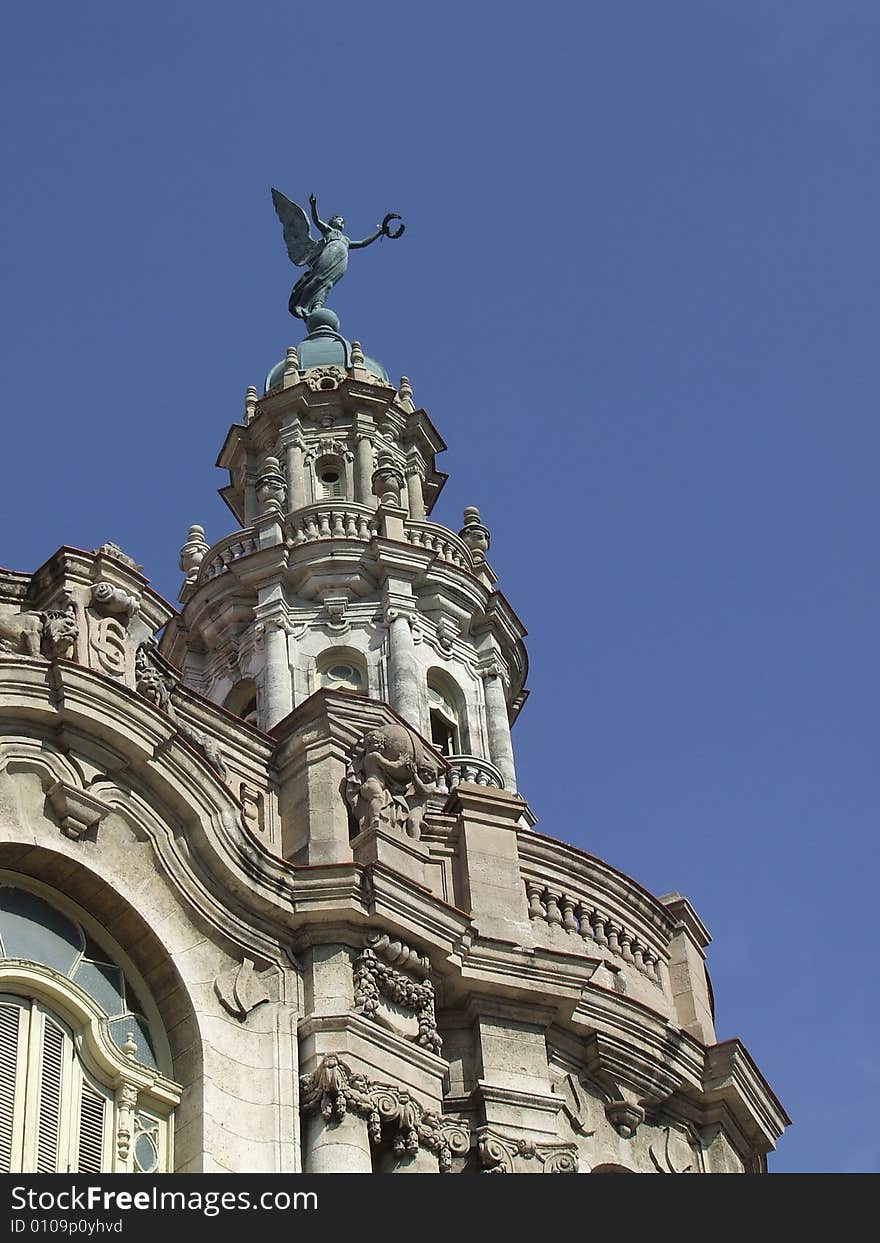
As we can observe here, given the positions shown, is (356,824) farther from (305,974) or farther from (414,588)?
(414,588)

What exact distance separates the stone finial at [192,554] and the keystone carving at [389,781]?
1371cm

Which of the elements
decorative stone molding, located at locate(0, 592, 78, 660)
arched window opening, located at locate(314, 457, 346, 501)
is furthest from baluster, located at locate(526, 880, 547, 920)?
arched window opening, located at locate(314, 457, 346, 501)

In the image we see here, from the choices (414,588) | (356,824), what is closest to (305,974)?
(356,824)

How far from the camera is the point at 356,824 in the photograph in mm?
21094

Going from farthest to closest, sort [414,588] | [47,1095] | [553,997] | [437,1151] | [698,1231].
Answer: [414,588] → [553,997] → [437,1151] → [47,1095] → [698,1231]

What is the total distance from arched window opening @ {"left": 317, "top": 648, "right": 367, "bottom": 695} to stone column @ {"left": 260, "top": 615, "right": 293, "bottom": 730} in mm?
544

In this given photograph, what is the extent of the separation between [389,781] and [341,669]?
10995mm

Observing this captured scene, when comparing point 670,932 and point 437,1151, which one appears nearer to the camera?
point 437,1151

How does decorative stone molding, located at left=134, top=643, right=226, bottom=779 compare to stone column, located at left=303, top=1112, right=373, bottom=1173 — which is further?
decorative stone molding, located at left=134, top=643, right=226, bottom=779

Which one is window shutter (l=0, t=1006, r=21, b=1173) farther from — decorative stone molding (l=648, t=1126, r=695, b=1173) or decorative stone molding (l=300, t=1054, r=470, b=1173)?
decorative stone molding (l=648, t=1126, r=695, b=1173)

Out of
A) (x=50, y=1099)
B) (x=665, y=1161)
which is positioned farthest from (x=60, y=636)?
(x=665, y=1161)

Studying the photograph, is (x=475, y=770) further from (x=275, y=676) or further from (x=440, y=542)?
(x=440, y=542)

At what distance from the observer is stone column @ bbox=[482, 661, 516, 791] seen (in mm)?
32500

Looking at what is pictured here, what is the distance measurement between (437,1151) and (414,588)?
14802mm
